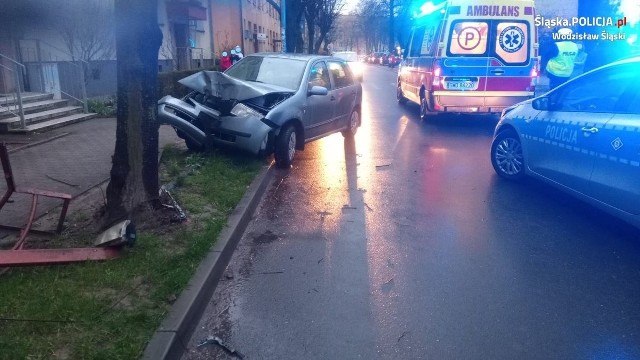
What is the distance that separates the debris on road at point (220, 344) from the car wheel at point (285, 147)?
189 inches

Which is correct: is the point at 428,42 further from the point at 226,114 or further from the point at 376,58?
the point at 376,58

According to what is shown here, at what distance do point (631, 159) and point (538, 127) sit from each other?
Result: 1.83 m

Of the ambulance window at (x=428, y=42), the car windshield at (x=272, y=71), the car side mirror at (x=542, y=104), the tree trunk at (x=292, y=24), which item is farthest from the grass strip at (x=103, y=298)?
the tree trunk at (x=292, y=24)

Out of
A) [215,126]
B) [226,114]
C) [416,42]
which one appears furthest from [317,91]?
[416,42]

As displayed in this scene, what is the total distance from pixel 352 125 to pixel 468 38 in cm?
330

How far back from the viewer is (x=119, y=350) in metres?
3.18

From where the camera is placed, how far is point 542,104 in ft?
22.1

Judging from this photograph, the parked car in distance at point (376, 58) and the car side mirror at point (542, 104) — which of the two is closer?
the car side mirror at point (542, 104)

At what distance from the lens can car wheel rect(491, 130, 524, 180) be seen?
746 centimetres

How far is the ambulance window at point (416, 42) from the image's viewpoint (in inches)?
556

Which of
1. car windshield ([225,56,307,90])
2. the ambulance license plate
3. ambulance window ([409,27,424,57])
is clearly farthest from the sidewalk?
ambulance window ([409,27,424,57])

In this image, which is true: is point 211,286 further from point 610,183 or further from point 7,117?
point 7,117

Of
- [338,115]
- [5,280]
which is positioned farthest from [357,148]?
[5,280]

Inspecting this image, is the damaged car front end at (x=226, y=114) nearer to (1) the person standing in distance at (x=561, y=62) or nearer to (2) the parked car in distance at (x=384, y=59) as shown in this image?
(1) the person standing in distance at (x=561, y=62)
